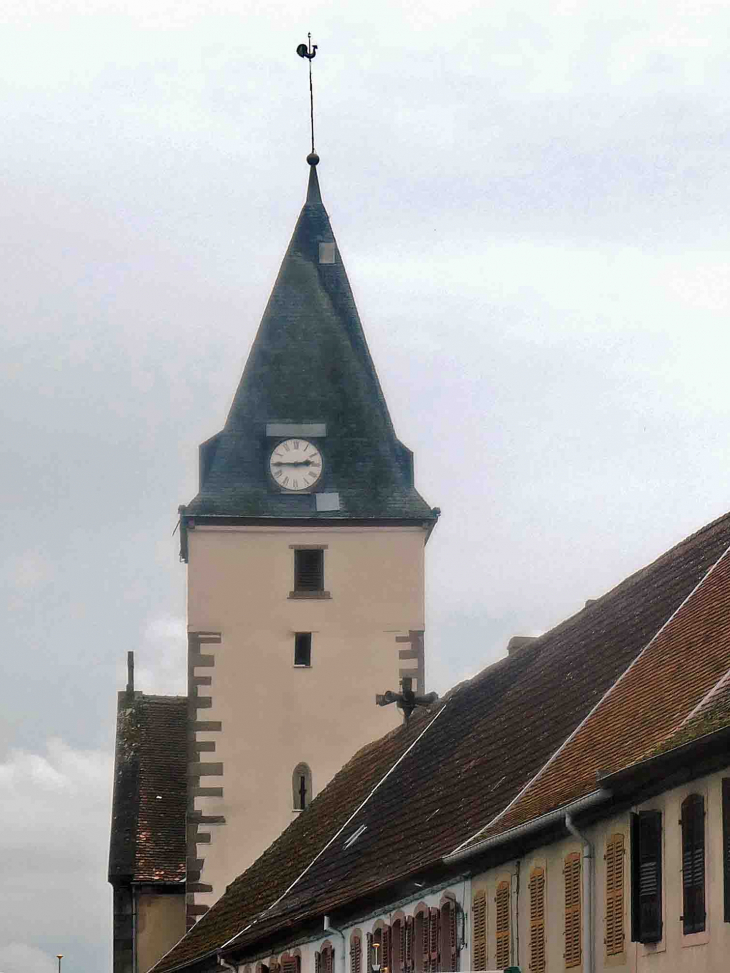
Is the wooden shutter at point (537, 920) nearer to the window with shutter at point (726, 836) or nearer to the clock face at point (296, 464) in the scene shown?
the window with shutter at point (726, 836)

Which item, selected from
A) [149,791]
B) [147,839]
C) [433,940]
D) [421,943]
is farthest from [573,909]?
[149,791]

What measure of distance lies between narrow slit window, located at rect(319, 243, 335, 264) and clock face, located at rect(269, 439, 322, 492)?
4.19 m

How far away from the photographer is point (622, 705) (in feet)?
90.4

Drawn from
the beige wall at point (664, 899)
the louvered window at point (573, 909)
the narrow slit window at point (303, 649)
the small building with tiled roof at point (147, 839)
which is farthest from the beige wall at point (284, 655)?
the louvered window at point (573, 909)

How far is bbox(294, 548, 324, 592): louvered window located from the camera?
48656 mm

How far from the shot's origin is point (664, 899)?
2280 cm

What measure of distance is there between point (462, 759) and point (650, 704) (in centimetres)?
841

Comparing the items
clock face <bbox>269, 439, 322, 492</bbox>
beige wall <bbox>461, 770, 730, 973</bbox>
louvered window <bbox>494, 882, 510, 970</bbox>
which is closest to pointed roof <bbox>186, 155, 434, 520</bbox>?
clock face <bbox>269, 439, 322, 492</bbox>

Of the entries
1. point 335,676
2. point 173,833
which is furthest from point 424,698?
point 173,833

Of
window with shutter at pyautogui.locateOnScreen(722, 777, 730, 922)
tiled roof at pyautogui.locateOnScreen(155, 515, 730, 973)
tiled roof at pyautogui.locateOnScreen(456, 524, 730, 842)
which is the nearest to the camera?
window with shutter at pyautogui.locateOnScreen(722, 777, 730, 922)

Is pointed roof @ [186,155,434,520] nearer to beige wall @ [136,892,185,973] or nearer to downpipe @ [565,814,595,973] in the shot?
beige wall @ [136,892,185,973]

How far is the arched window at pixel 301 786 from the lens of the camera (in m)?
47.3

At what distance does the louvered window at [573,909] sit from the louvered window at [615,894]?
29.9 inches

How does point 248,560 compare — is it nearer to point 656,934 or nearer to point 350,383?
point 350,383
